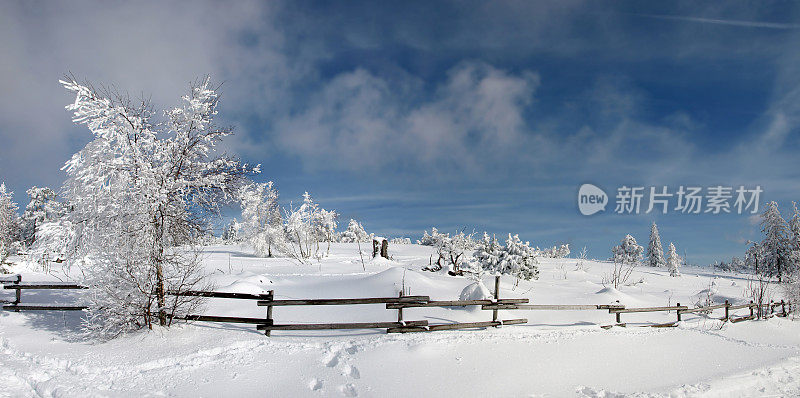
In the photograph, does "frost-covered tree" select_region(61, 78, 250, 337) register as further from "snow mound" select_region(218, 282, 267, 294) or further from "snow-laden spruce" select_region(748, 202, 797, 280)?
"snow-laden spruce" select_region(748, 202, 797, 280)

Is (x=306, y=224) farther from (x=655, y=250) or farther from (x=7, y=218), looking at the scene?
(x=655, y=250)

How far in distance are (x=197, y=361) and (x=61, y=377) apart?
228 centimetres

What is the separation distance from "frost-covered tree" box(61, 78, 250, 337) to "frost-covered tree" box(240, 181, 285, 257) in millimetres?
31878

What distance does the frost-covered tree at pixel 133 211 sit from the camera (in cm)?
980

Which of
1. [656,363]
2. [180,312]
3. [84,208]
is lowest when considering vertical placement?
[656,363]

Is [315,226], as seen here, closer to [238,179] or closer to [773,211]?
[238,179]

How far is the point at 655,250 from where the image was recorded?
235 ft

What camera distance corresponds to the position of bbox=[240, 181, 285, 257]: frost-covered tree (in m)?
41.8

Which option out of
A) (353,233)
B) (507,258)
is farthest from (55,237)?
(353,233)

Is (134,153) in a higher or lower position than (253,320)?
higher

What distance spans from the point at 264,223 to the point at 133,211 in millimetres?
34260

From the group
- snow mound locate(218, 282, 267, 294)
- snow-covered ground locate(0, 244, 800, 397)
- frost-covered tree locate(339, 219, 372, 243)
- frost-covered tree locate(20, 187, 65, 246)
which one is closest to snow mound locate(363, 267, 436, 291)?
snow-covered ground locate(0, 244, 800, 397)

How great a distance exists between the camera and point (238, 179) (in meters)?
11.1

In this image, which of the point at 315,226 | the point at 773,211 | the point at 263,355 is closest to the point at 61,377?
the point at 263,355
